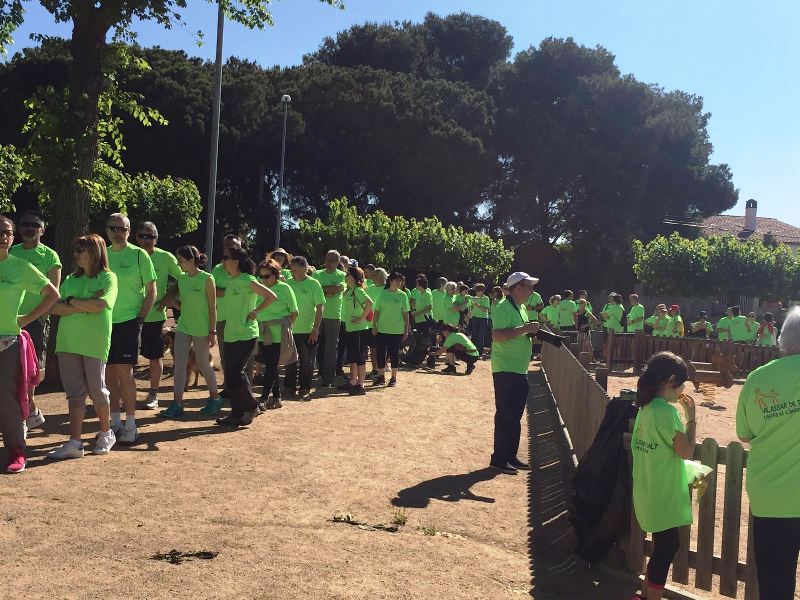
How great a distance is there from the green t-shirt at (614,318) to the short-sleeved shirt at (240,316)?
49.0ft

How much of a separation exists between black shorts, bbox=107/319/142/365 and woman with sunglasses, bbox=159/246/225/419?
1.30 meters

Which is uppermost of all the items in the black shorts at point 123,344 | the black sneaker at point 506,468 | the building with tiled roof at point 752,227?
the building with tiled roof at point 752,227

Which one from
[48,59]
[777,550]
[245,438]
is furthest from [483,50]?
[777,550]

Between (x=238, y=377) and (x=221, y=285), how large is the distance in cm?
131

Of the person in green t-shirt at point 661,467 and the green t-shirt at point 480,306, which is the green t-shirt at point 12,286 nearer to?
the person in green t-shirt at point 661,467

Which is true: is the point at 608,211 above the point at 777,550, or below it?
above

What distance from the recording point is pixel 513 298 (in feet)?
25.5

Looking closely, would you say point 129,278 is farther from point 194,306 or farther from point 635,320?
point 635,320

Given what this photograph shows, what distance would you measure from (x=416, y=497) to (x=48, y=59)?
Result: 107 feet

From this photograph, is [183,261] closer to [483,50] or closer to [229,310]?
[229,310]

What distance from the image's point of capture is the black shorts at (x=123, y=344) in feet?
24.4

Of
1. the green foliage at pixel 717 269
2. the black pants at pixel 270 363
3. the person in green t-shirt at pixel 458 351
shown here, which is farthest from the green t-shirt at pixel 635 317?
the green foliage at pixel 717 269

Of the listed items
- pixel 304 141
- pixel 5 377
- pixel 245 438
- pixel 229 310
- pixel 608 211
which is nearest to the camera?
pixel 5 377

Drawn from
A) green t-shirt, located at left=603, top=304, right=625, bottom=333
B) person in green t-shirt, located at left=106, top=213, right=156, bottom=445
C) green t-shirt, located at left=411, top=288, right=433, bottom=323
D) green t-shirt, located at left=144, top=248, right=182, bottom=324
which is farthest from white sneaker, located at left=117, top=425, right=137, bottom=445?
green t-shirt, located at left=603, top=304, right=625, bottom=333
